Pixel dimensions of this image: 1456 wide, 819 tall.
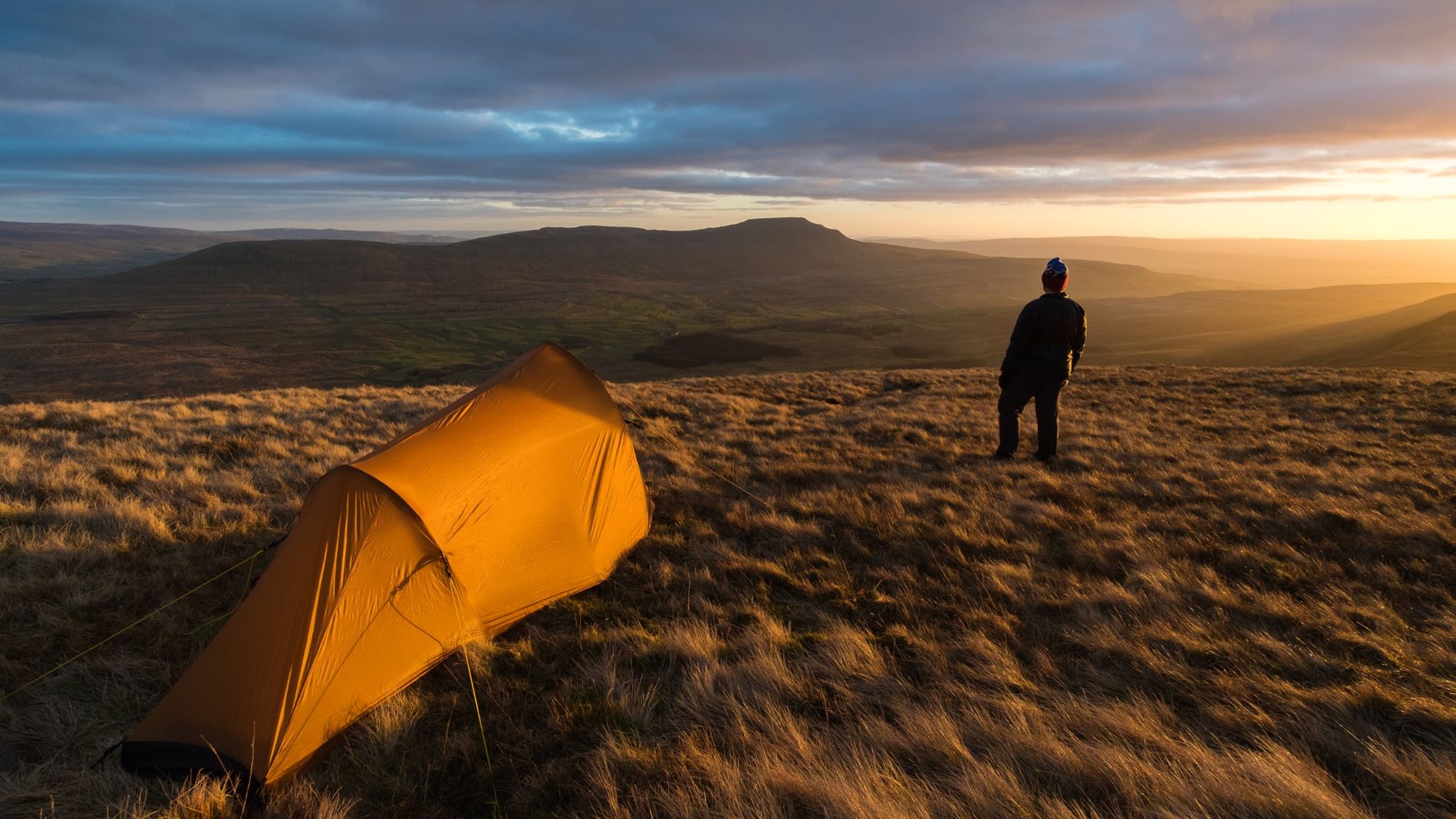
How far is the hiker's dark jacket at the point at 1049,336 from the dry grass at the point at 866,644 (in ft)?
5.01

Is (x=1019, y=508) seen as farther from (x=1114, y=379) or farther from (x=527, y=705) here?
(x=1114, y=379)

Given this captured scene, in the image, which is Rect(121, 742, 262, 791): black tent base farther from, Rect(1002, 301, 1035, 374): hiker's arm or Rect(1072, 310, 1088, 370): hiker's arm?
Rect(1072, 310, 1088, 370): hiker's arm

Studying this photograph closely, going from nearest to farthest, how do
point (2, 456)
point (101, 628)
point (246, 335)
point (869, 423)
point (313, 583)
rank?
1. point (313, 583)
2. point (101, 628)
3. point (2, 456)
4. point (869, 423)
5. point (246, 335)

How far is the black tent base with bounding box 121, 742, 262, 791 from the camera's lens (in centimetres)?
353

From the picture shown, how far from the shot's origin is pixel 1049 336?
8766 millimetres

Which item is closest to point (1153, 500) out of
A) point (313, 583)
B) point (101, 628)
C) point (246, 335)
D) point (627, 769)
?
point (627, 769)

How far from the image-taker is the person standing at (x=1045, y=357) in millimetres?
8703

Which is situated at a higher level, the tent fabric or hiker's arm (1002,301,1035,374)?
hiker's arm (1002,301,1035,374)

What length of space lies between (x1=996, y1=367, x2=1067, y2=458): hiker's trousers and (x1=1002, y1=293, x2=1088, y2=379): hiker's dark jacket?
11 centimetres

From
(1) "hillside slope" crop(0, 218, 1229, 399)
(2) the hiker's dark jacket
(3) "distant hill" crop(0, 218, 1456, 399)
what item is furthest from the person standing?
(1) "hillside slope" crop(0, 218, 1229, 399)

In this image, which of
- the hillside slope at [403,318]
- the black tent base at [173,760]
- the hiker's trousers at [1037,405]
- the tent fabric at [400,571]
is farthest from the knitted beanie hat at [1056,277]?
the hillside slope at [403,318]

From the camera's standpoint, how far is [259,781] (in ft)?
11.4

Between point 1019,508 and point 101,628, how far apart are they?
8831mm

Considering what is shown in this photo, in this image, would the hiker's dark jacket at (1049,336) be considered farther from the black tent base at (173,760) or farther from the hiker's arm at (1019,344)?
the black tent base at (173,760)
